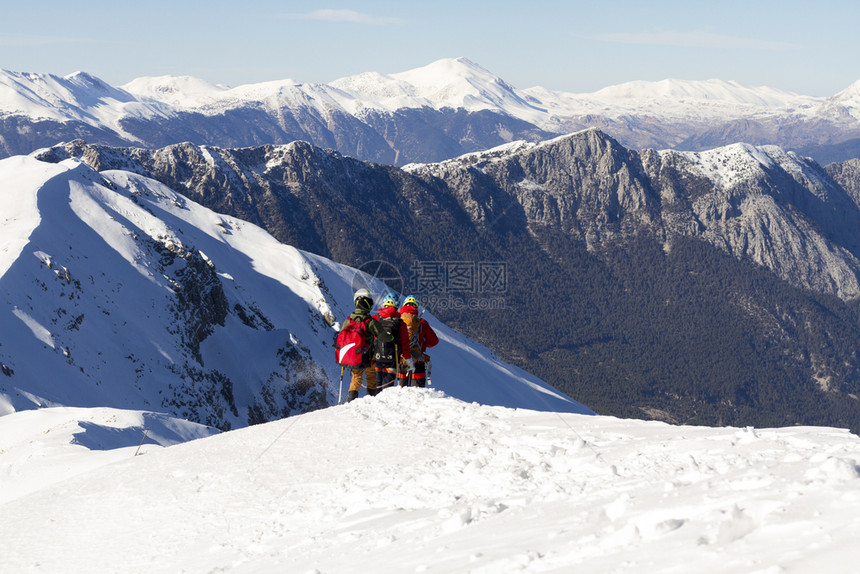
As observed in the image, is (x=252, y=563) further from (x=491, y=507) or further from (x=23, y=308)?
(x=23, y=308)

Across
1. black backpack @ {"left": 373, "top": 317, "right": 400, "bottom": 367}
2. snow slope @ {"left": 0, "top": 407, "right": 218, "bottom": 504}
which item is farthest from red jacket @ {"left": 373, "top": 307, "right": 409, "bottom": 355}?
snow slope @ {"left": 0, "top": 407, "right": 218, "bottom": 504}

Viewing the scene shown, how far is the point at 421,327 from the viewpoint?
1956cm

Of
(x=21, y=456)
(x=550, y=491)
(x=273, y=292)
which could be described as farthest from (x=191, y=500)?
(x=273, y=292)

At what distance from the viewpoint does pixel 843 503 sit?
6828mm

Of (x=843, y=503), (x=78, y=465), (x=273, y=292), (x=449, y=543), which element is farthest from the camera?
(x=273, y=292)

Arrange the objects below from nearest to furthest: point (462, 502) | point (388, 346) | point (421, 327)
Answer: point (462, 502)
point (388, 346)
point (421, 327)

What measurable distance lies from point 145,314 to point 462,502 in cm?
5442

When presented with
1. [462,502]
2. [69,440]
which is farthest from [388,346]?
[69,440]

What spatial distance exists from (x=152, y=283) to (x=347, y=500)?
57.1 meters

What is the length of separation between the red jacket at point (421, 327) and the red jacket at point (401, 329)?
808 millimetres

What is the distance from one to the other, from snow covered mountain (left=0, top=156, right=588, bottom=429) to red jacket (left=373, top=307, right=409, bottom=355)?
88.4 feet

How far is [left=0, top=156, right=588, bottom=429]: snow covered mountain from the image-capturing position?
1709 inches

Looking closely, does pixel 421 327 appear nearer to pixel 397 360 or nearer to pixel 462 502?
pixel 397 360

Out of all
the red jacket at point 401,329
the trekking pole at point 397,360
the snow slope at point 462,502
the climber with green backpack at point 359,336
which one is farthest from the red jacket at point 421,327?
the snow slope at point 462,502
